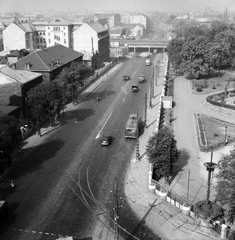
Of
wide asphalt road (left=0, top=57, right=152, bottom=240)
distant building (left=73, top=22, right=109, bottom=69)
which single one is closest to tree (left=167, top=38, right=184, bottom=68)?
distant building (left=73, top=22, right=109, bottom=69)

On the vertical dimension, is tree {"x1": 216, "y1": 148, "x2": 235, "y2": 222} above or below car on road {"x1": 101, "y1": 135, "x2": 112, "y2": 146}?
above

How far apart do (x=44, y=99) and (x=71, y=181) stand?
18.5m

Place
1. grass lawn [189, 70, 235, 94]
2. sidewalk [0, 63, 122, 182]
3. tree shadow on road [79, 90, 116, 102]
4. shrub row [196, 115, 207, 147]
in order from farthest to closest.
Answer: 1. grass lawn [189, 70, 235, 94]
2. tree shadow on road [79, 90, 116, 102]
3. shrub row [196, 115, 207, 147]
4. sidewalk [0, 63, 122, 182]

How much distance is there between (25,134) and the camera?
48.2 metres

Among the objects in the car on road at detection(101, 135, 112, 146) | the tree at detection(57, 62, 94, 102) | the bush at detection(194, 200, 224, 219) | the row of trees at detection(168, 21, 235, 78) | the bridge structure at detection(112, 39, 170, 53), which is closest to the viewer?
the bush at detection(194, 200, 224, 219)

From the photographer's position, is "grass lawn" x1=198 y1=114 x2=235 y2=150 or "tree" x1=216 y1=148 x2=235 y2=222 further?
"grass lawn" x1=198 y1=114 x2=235 y2=150

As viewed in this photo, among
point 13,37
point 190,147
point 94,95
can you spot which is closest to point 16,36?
point 13,37

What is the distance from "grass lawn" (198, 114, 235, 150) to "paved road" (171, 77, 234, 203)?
151cm

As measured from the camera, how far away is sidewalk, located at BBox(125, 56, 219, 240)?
2789 centimetres

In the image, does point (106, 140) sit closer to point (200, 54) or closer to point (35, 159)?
point (35, 159)

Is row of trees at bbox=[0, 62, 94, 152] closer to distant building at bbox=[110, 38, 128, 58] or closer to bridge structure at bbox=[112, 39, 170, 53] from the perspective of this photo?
distant building at bbox=[110, 38, 128, 58]

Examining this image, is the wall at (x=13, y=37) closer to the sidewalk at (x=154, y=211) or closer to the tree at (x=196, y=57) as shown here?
the tree at (x=196, y=57)

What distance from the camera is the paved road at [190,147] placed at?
116 ft

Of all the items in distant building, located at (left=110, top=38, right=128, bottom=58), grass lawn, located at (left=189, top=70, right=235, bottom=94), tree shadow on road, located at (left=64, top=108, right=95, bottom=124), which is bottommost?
tree shadow on road, located at (left=64, top=108, right=95, bottom=124)
